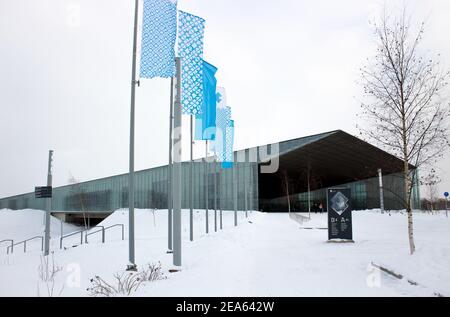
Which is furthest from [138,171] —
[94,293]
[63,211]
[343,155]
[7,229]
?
[94,293]

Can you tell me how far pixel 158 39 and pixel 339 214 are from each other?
1040cm

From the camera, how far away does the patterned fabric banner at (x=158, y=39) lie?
10703 millimetres

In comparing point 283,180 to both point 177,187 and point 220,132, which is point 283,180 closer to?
point 220,132

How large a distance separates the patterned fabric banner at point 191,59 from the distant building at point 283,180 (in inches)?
1249

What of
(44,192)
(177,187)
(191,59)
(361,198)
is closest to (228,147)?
(44,192)

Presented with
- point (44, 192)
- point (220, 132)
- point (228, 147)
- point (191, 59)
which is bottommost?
point (44, 192)

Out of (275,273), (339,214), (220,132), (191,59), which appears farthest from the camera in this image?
(220,132)

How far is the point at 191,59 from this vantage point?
1162 cm

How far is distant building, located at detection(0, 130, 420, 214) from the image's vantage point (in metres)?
49.0

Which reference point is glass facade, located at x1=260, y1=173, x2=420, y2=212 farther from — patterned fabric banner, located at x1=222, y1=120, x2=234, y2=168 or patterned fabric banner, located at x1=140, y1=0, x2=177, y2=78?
patterned fabric banner, located at x1=140, y1=0, x2=177, y2=78

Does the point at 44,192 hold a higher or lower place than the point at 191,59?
lower
